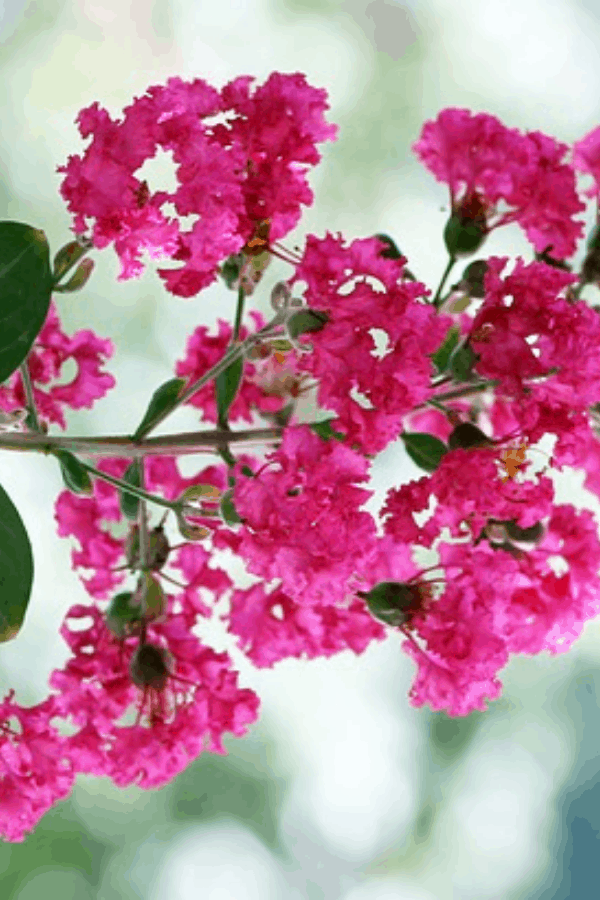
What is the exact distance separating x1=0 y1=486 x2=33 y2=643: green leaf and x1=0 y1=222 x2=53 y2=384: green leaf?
14 cm

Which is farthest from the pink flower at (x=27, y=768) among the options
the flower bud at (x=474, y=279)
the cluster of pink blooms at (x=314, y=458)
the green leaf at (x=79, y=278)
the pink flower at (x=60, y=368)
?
the flower bud at (x=474, y=279)

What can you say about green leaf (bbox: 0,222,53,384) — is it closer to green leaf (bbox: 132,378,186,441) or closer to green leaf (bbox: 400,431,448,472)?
green leaf (bbox: 132,378,186,441)

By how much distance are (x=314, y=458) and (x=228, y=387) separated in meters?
0.22

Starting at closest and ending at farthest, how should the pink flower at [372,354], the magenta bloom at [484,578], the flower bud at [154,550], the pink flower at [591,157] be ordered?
the pink flower at [372,354]
the magenta bloom at [484,578]
the flower bud at [154,550]
the pink flower at [591,157]

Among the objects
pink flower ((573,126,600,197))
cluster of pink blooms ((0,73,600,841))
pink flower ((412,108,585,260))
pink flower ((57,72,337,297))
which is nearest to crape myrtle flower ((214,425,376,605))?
cluster of pink blooms ((0,73,600,841))

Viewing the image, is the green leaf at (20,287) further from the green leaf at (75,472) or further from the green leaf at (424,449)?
the green leaf at (424,449)

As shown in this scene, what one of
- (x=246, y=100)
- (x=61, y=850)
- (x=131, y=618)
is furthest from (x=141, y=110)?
(x=61, y=850)

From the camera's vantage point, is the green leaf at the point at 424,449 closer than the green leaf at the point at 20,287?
No

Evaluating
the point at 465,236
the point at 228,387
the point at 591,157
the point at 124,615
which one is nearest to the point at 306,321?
the point at 228,387

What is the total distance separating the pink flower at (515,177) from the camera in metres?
1.96

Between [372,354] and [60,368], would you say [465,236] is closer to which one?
[372,354]

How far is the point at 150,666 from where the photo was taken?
6.42 ft

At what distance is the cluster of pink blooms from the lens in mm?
1620

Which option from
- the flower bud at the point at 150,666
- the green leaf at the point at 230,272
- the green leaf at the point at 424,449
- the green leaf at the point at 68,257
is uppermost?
the green leaf at the point at 230,272
